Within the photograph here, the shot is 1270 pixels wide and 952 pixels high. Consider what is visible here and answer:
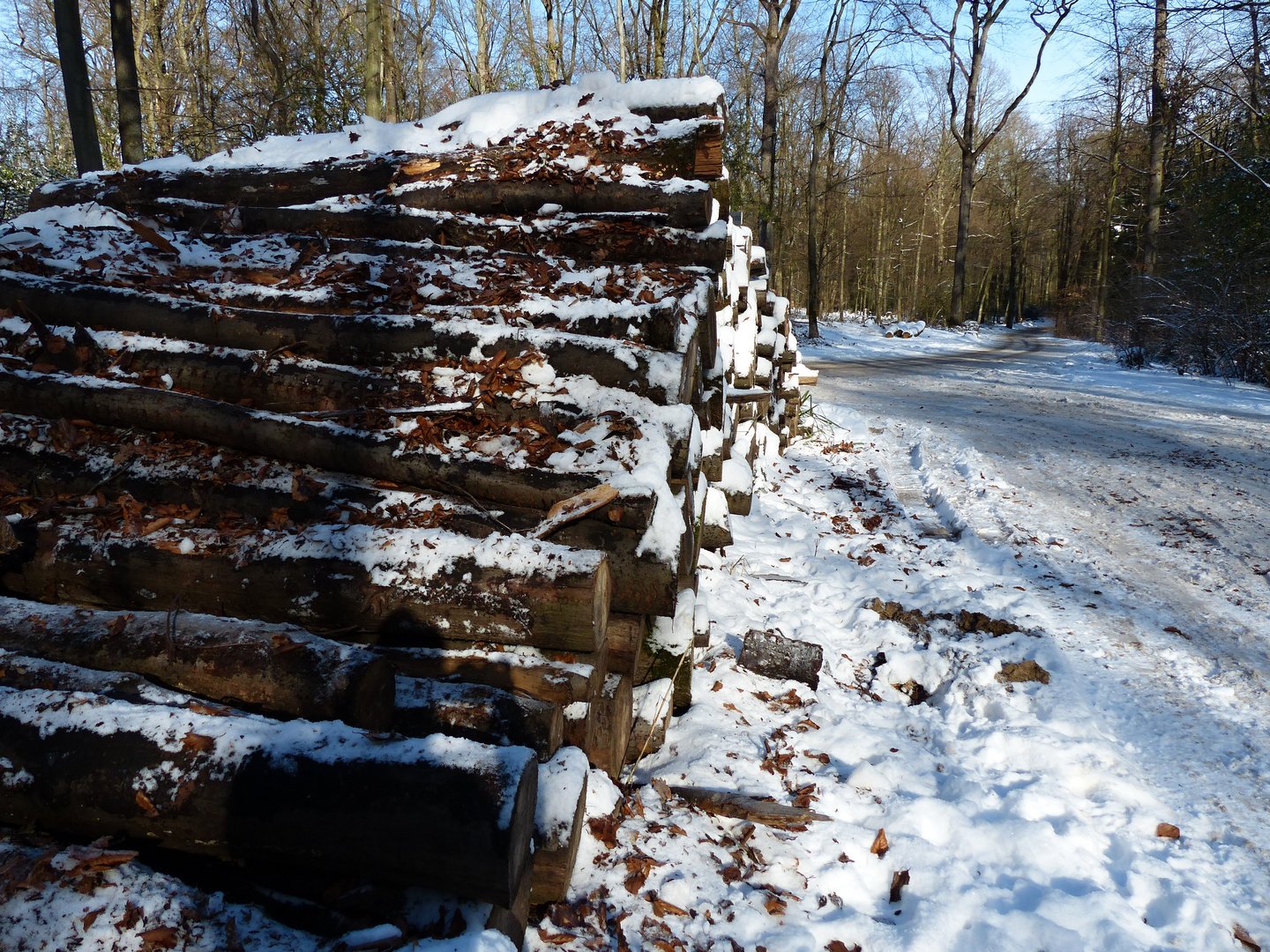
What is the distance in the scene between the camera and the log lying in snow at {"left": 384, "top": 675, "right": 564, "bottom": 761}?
219 cm

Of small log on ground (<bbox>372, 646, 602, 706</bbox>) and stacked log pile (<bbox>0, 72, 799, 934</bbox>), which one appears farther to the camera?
small log on ground (<bbox>372, 646, 602, 706</bbox>)

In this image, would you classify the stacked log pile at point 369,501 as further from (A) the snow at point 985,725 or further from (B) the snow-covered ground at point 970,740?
(A) the snow at point 985,725

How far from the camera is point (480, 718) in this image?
2.21 m

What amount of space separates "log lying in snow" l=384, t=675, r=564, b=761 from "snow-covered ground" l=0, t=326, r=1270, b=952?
19.3 inches

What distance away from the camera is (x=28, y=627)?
2227mm

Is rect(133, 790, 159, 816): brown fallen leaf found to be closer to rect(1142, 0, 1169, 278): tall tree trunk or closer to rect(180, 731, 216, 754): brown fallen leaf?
rect(180, 731, 216, 754): brown fallen leaf

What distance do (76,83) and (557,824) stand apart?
11.8 metres

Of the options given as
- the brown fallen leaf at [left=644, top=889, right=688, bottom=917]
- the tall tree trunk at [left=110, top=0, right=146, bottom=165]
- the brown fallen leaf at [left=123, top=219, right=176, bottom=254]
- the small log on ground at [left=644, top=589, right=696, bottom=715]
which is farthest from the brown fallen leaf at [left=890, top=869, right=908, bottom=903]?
the tall tree trunk at [left=110, top=0, right=146, bottom=165]

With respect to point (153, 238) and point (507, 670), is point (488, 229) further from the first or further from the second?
point (507, 670)

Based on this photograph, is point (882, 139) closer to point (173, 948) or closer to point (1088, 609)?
point (1088, 609)

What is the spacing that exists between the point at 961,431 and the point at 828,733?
7.09 m

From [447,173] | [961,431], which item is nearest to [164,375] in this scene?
[447,173]

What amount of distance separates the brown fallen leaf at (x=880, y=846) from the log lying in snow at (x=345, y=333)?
204cm

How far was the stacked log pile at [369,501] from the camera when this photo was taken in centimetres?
179
